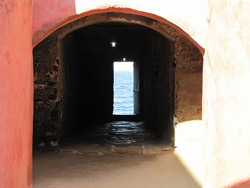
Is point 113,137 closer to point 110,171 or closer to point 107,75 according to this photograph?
point 110,171

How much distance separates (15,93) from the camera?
8.55 ft

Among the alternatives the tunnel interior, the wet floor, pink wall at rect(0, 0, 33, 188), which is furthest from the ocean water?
pink wall at rect(0, 0, 33, 188)

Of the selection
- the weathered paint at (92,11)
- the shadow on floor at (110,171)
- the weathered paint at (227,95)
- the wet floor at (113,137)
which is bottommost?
the shadow on floor at (110,171)

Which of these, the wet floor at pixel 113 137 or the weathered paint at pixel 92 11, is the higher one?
the weathered paint at pixel 92 11

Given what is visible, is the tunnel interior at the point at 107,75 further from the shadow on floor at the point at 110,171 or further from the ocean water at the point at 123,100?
the ocean water at the point at 123,100

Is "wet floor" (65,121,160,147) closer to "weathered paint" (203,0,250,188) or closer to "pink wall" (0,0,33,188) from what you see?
"pink wall" (0,0,33,188)

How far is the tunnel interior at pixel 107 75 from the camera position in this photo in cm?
596

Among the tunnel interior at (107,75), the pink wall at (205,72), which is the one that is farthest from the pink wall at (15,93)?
the tunnel interior at (107,75)

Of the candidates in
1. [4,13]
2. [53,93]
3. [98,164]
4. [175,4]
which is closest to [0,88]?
[4,13]

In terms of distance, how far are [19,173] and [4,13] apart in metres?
1.36

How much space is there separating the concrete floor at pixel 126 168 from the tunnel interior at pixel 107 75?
1.55 feet

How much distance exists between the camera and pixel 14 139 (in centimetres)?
260

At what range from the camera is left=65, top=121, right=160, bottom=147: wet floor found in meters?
5.96

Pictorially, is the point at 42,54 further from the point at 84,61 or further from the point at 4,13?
the point at 84,61
